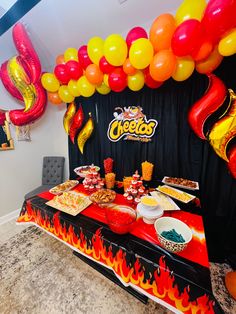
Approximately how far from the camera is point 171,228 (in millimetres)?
940

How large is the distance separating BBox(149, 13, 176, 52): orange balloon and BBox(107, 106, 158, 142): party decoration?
0.72 metres

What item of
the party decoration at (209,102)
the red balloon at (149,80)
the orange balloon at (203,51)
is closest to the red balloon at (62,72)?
the red balloon at (149,80)

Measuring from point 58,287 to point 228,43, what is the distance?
2.53 meters

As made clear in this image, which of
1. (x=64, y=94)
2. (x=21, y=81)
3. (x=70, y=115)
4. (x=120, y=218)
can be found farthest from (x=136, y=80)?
(x=21, y=81)

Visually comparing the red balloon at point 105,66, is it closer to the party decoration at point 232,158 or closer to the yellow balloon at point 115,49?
the yellow balloon at point 115,49

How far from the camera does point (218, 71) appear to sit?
4.33 feet

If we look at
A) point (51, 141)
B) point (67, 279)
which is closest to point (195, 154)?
point (67, 279)

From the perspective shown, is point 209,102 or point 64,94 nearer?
point 209,102

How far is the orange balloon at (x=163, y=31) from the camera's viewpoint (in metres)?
1.09

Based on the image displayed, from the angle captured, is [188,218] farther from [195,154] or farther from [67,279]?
[67,279]

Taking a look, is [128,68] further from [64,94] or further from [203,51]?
[64,94]

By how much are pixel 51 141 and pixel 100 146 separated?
1321mm

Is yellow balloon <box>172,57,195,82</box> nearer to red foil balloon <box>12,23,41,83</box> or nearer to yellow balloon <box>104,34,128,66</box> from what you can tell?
yellow balloon <box>104,34,128,66</box>

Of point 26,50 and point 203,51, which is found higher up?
point 26,50
